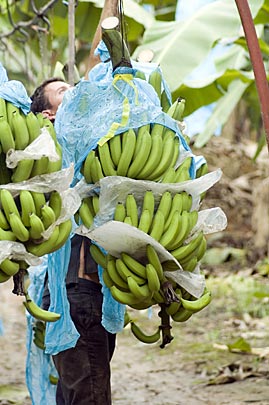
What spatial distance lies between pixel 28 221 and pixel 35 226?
3cm

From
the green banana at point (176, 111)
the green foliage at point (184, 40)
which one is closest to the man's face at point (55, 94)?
the green banana at point (176, 111)

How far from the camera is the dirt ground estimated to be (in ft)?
14.3

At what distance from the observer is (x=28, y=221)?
1.76 m

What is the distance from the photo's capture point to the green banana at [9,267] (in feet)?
5.73

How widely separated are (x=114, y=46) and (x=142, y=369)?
3426 mm

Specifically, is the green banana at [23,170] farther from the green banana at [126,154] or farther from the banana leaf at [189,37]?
the banana leaf at [189,37]

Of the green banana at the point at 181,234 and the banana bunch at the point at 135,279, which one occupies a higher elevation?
the green banana at the point at 181,234

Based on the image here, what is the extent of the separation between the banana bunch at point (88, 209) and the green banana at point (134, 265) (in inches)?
5.3

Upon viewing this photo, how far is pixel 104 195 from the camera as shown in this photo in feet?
6.42

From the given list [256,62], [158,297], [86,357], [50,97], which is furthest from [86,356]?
[256,62]

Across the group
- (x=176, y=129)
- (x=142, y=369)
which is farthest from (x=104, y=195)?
(x=142, y=369)

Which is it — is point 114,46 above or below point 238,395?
above

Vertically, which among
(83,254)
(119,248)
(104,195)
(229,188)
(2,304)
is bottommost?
(2,304)

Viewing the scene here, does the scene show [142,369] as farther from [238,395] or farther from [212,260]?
[212,260]
